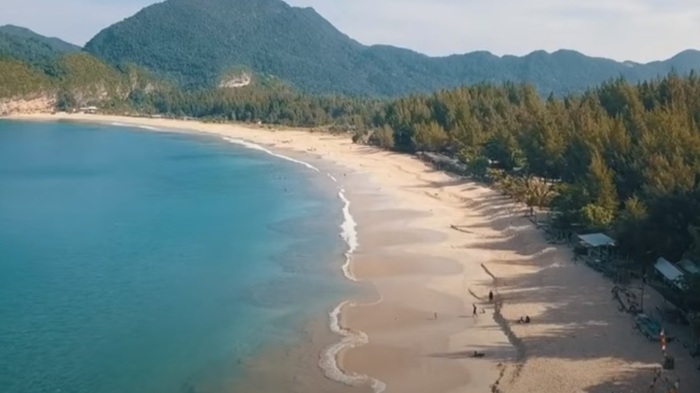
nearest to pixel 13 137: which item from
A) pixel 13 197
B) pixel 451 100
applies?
pixel 13 197

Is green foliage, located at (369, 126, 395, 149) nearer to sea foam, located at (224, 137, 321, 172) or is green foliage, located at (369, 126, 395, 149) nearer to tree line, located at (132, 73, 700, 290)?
tree line, located at (132, 73, 700, 290)

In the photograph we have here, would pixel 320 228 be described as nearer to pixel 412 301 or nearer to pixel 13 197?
pixel 412 301

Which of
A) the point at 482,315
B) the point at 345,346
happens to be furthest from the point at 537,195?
the point at 345,346

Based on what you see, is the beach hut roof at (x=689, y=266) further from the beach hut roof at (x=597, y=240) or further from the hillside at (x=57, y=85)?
the hillside at (x=57, y=85)

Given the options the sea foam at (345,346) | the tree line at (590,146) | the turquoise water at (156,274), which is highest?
the tree line at (590,146)

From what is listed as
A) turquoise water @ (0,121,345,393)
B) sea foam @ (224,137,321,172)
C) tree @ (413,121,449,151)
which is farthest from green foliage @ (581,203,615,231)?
tree @ (413,121,449,151)

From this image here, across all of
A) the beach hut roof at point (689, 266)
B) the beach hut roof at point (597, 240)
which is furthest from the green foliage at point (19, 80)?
the beach hut roof at point (689, 266)

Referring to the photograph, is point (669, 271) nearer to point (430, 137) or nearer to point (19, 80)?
point (430, 137)
